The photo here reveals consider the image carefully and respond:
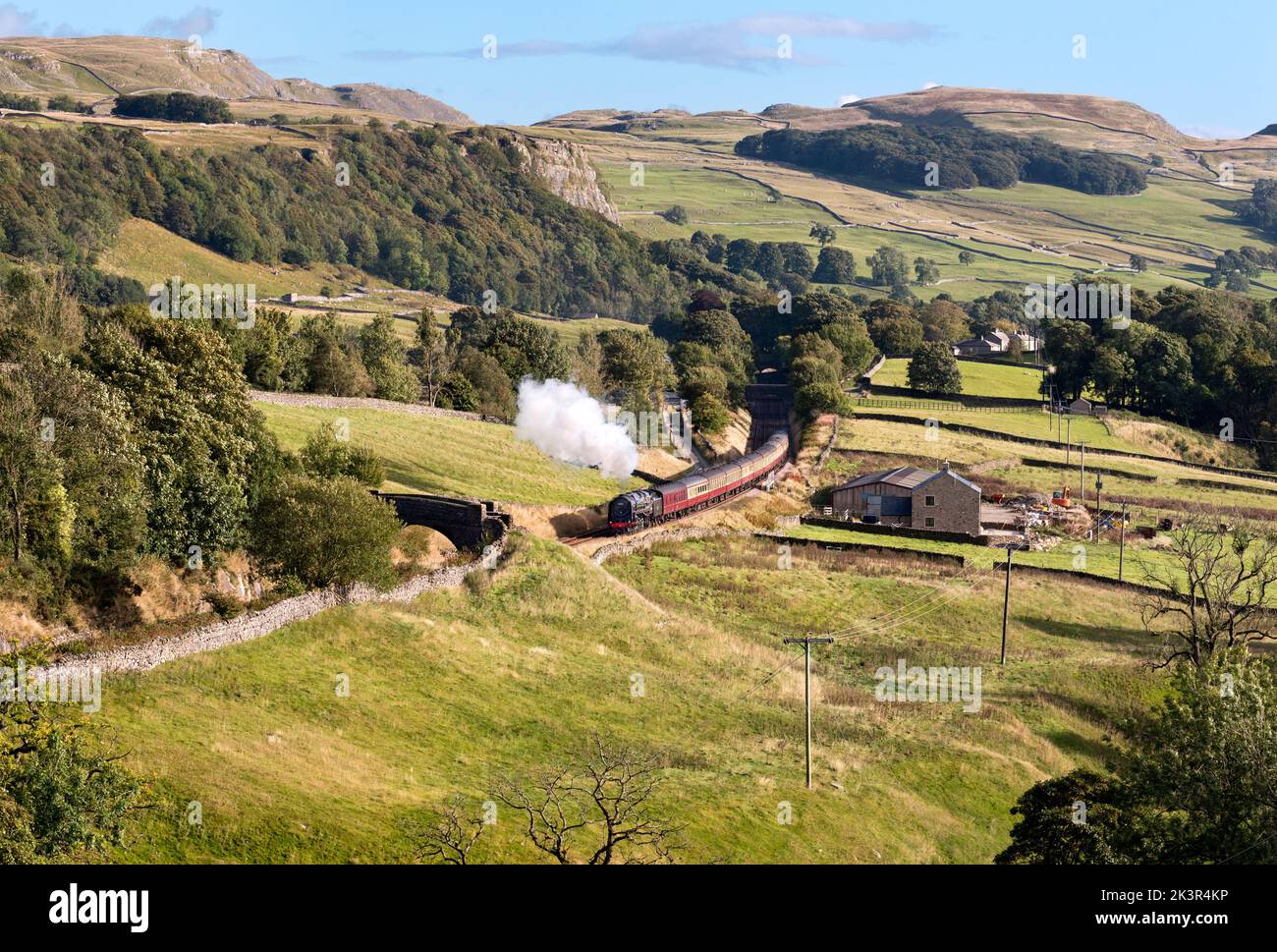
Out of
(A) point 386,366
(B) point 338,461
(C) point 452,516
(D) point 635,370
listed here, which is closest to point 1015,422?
(D) point 635,370

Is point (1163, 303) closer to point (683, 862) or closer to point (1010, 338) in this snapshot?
point (1010, 338)

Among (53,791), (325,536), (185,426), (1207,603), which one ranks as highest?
(185,426)

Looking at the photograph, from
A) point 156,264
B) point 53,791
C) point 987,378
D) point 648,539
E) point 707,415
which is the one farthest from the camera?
point 156,264

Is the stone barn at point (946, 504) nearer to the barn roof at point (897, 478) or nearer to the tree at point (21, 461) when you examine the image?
the barn roof at point (897, 478)

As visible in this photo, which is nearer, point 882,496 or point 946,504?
point 946,504

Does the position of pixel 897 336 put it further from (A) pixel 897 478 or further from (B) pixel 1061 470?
(A) pixel 897 478

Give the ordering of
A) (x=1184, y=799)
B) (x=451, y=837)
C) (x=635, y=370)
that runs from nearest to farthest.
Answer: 1. (x=451, y=837)
2. (x=1184, y=799)
3. (x=635, y=370)

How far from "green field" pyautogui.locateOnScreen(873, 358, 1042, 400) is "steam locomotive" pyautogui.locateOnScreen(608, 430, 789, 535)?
187 ft

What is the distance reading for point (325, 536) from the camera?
56.8 m

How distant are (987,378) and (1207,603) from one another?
104 meters

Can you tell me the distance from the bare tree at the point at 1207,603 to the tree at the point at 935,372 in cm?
6415

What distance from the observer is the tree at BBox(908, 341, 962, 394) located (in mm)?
152750

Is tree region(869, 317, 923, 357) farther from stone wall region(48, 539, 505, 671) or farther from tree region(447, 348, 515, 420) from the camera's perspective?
stone wall region(48, 539, 505, 671)

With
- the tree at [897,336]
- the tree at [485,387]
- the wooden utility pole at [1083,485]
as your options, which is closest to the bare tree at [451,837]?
the wooden utility pole at [1083,485]
